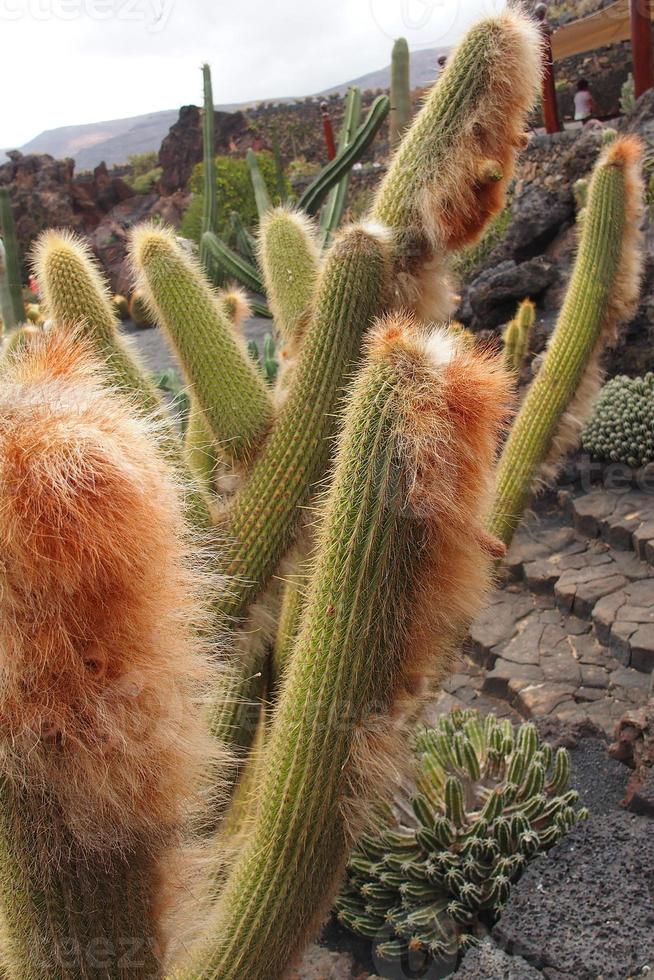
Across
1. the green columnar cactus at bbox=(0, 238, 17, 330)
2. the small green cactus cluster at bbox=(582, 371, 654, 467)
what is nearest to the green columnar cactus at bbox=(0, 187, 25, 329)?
the green columnar cactus at bbox=(0, 238, 17, 330)

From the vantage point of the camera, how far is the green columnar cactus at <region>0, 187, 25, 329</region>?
2996 millimetres

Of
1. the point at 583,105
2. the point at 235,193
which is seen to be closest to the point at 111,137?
the point at 235,193

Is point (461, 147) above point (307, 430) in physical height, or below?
above

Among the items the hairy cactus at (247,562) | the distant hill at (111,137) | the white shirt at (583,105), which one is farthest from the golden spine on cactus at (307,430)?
the distant hill at (111,137)

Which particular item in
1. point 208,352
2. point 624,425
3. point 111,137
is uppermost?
point 111,137

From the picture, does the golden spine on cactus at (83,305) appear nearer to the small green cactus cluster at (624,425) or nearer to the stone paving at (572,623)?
the stone paving at (572,623)

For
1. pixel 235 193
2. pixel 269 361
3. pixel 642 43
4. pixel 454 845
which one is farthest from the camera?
pixel 235 193

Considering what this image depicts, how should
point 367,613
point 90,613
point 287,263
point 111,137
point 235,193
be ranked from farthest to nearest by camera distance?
point 111,137
point 235,193
point 287,263
point 367,613
point 90,613

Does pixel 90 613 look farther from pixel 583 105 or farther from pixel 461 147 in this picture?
pixel 583 105

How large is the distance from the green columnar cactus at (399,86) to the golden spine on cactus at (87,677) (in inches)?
115

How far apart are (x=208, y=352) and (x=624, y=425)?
444 cm

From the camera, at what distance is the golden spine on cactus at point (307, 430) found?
1.64m

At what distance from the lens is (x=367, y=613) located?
108cm

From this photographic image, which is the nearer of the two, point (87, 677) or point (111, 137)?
point (87, 677)
